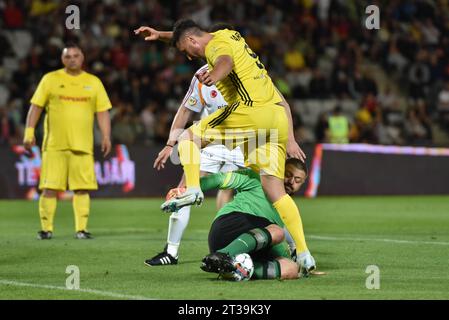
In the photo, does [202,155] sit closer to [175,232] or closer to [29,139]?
[175,232]

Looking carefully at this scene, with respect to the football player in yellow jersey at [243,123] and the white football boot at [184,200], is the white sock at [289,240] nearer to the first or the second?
the football player in yellow jersey at [243,123]

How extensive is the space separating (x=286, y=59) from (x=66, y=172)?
43.7 feet

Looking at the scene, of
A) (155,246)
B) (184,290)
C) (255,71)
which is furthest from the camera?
(155,246)

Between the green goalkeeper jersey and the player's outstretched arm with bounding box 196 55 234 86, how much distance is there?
34.3 inches

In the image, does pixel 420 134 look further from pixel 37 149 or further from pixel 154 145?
pixel 37 149

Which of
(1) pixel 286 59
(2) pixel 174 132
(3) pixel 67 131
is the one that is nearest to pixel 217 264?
(2) pixel 174 132

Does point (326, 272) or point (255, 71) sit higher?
point (255, 71)

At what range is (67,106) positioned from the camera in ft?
41.4

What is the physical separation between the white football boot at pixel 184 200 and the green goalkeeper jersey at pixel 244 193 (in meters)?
0.21

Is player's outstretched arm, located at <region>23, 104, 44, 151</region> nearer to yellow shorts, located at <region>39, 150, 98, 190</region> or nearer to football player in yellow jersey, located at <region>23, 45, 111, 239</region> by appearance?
football player in yellow jersey, located at <region>23, 45, 111, 239</region>

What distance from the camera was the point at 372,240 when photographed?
463 inches

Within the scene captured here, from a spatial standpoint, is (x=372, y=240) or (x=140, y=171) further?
(x=140, y=171)

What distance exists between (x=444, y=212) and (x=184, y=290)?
9983mm
